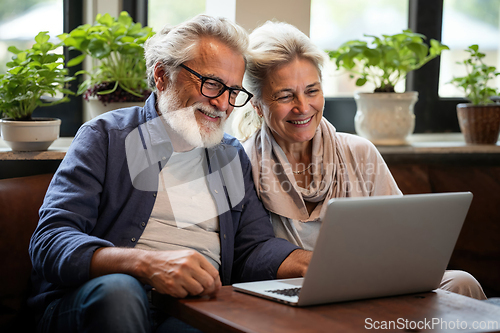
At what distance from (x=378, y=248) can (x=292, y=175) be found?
78cm

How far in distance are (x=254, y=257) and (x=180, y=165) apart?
37cm

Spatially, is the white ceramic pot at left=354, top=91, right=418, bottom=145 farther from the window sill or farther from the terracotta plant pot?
the window sill

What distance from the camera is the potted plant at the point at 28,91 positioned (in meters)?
1.75

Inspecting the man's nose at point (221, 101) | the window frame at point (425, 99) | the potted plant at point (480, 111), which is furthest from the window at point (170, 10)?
the potted plant at point (480, 111)

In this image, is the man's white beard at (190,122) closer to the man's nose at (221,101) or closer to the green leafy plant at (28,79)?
the man's nose at (221,101)

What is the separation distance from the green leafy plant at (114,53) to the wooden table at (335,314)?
114 centimetres

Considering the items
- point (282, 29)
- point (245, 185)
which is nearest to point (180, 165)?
point (245, 185)

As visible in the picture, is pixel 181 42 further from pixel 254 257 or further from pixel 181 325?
pixel 181 325

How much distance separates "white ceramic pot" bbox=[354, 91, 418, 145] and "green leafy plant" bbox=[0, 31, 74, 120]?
1.37 metres

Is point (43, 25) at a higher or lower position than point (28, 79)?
Result: higher

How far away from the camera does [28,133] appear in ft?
5.92

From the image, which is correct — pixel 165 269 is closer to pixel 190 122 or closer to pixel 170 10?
pixel 190 122

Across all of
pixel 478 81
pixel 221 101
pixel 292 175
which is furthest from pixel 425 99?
pixel 221 101

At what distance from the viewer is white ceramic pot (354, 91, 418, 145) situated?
7.72 ft
